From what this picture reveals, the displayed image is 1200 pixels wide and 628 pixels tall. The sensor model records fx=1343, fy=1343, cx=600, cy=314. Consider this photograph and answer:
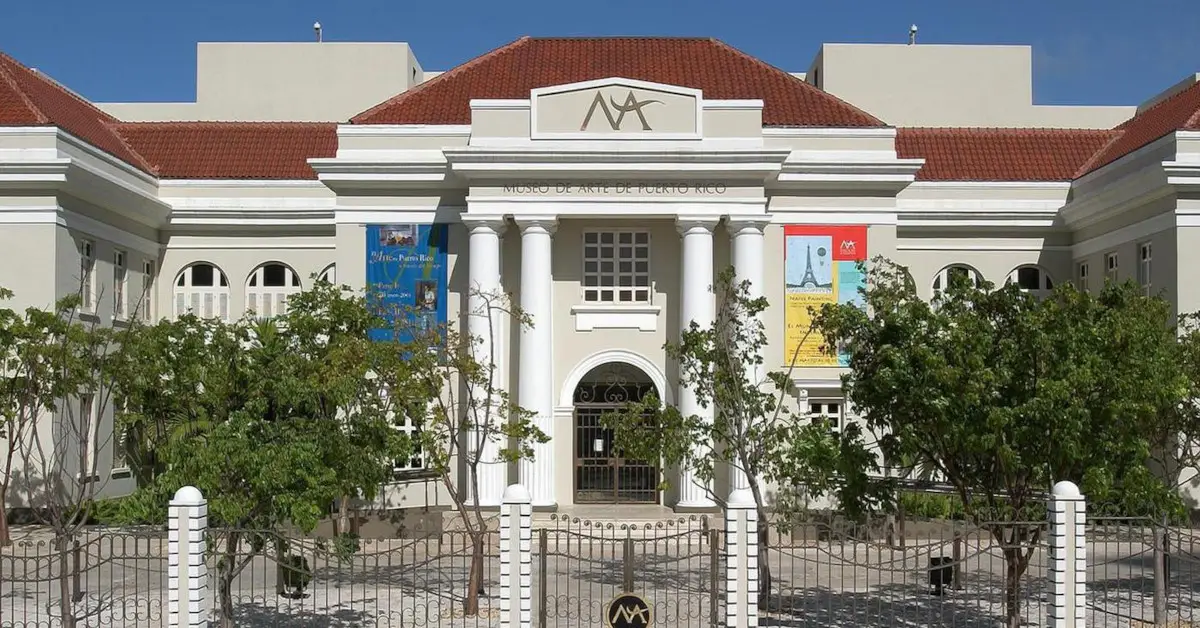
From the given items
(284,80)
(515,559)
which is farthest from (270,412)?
(284,80)

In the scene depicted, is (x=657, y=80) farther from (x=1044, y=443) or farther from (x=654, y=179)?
(x=1044, y=443)

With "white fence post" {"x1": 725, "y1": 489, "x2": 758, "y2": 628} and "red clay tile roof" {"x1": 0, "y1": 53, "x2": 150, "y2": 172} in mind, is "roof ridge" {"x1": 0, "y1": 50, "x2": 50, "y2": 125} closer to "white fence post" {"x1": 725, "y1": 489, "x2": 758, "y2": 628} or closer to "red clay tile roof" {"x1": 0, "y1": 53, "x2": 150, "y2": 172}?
"red clay tile roof" {"x1": 0, "y1": 53, "x2": 150, "y2": 172}

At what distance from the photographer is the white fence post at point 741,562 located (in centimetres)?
1473

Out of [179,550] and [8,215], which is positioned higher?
[8,215]

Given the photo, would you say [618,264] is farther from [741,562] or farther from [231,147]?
[741,562]

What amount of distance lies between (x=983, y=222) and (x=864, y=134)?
493 cm

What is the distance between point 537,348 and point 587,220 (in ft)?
9.59

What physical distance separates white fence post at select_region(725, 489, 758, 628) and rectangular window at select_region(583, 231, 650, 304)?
45.1 feet

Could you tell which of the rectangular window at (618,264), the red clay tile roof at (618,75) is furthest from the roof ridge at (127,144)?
the rectangular window at (618,264)

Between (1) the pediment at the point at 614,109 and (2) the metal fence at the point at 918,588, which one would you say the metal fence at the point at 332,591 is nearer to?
(2) the metal fence at the point at 918,588

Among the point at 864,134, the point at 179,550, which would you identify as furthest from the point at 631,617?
the point at 864,134

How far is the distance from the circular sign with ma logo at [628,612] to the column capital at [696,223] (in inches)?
525

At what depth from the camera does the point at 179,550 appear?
558 inches

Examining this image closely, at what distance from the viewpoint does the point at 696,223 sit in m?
A: 27.1
